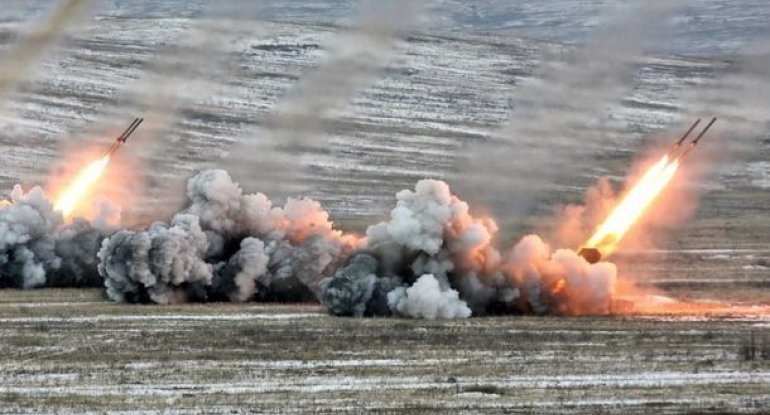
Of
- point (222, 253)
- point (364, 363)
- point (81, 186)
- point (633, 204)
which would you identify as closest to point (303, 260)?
point (222, 253)

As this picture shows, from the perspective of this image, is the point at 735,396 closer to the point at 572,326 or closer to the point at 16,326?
the point at 572,326

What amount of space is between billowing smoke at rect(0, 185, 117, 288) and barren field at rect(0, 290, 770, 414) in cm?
561

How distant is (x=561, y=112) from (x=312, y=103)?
16.0 m

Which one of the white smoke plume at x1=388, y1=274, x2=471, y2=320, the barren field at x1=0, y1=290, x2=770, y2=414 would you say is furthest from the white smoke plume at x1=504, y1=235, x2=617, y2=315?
the white smoke plume at x1=388, y1=274, x2=471, y2=320

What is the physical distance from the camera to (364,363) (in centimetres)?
4053

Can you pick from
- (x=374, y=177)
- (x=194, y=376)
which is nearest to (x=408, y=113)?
(x=374, y=177)

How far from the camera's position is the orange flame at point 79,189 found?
65.0m

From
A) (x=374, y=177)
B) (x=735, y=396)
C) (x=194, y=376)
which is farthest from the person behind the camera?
(x=374, y=177)

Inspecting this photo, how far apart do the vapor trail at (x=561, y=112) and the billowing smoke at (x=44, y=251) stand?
1402cm

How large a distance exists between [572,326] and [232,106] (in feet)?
254

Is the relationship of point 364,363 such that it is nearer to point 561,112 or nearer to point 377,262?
point 377,262

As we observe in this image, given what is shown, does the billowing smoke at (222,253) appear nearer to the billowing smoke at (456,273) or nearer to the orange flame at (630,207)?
the billowing smoke at (456,273)

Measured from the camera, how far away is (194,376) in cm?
3897

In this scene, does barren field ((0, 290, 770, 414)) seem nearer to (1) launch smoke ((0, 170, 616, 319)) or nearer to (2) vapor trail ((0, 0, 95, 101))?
(1) launch smoke ((0, 170, 616, 319))
